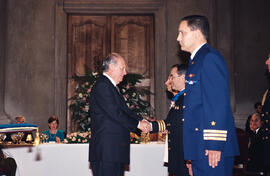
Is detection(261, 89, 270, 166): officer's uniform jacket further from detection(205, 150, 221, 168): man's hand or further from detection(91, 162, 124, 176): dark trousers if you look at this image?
detection(205, 150, 221, 168): man's hand

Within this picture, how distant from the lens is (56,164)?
185 inches

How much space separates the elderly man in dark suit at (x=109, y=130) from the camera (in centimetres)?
368

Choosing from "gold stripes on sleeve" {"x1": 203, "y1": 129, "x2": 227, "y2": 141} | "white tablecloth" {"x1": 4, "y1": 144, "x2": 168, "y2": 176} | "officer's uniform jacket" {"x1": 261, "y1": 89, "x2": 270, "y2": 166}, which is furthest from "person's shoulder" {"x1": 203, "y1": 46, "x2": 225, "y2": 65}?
"white tablecloth" {"x1": 4, "y1": 144, "x2": 168, "y2": 176}

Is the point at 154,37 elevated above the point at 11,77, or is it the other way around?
the point at 154,37

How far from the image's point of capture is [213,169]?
2.49 m

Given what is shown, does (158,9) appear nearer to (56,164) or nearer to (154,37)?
(154,37)

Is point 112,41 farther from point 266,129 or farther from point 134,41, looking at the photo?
point 266,129

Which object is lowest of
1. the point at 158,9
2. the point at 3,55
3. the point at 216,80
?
the point at 216,80

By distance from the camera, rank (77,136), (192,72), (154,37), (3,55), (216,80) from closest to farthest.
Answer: (216,80) → (192,72) → (77,136) → (3,55) → (154,37)

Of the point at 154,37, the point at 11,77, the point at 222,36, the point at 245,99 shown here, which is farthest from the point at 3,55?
the point at 245,99

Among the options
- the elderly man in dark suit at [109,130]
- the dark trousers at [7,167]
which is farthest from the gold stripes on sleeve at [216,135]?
the dark trousers at [7,167]

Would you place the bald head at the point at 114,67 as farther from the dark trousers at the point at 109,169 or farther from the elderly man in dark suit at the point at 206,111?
the elderly man in dark suit at the point at 206,111

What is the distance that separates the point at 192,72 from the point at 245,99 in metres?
5.86

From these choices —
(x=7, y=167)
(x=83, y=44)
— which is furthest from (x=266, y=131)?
(x=83, y=44)
